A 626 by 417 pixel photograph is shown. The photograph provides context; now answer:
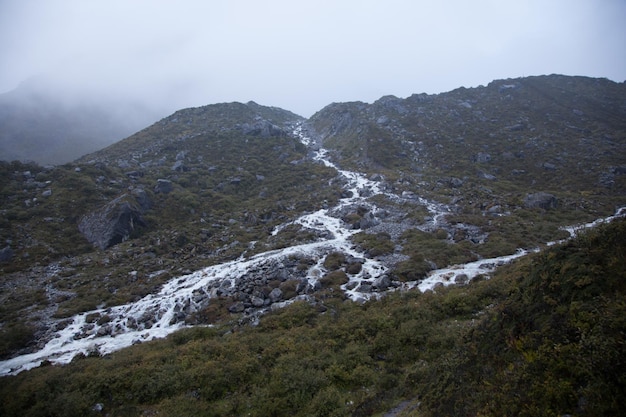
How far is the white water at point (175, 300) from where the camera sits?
21375mm

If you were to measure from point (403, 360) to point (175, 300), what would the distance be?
20.5m

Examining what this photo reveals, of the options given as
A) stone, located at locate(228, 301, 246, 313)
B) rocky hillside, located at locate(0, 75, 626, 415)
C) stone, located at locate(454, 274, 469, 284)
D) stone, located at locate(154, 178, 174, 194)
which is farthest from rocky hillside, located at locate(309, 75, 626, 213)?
stone, located at locate(154, 178, 174, 194)

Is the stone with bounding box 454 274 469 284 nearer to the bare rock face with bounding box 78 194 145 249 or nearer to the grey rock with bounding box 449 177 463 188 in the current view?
the grey rock with bounding box 449 177 463 188

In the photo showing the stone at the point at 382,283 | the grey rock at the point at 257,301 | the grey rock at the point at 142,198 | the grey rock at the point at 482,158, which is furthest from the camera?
the grey rock at the point at 482,158

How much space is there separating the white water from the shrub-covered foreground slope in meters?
3.00

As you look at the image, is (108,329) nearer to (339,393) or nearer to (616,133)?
(339,393)

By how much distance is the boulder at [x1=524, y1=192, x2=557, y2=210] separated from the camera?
40281 millimetres

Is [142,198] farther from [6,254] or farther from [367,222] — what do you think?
[367,222]

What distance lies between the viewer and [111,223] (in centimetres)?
4031

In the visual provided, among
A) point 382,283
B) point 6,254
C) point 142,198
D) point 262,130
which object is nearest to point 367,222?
point 382,283

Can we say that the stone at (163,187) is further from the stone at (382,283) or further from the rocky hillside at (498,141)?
the stone at (382,283)

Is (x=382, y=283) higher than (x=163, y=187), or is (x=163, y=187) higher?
(x=163, y=187)

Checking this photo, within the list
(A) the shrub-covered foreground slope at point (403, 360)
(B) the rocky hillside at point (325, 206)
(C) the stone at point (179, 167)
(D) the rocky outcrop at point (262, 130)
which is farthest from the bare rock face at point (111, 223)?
(D) the rocky outcrop at point (262, 130)

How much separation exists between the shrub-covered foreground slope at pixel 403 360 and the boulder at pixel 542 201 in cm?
2535
